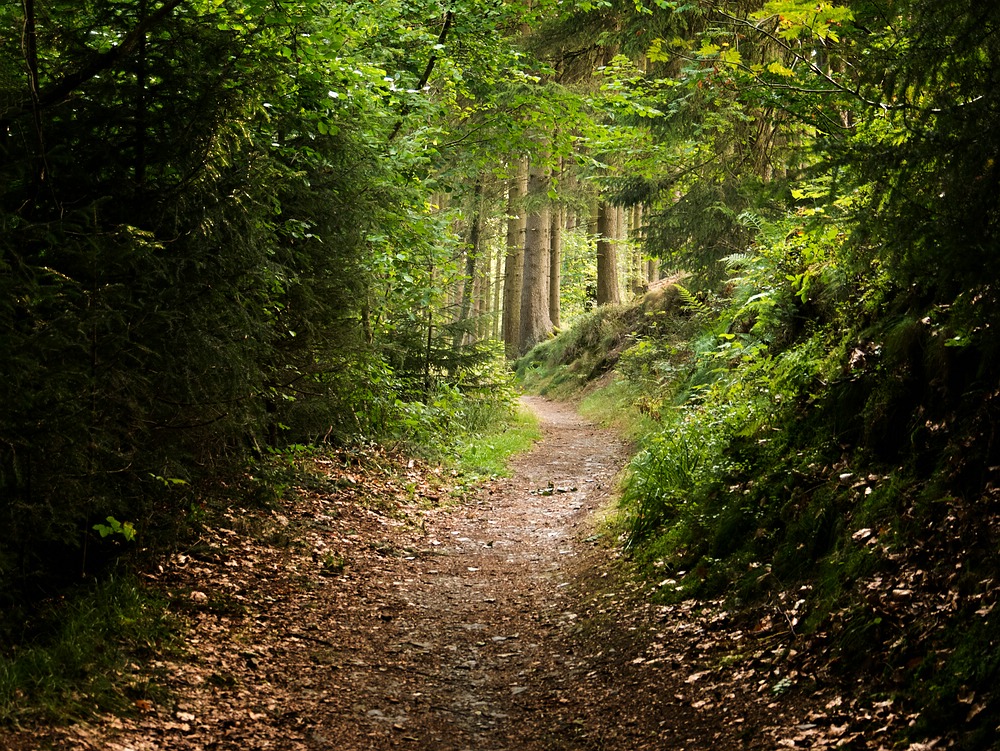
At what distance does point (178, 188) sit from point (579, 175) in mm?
15382

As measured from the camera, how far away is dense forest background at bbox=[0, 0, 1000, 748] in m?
3.78

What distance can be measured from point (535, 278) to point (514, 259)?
1423 mm

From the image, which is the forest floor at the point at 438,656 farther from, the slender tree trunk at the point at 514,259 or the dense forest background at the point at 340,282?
the slender tree trunk at the point at 514,259

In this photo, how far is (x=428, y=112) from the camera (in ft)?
33.5

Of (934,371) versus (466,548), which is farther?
(466,548)

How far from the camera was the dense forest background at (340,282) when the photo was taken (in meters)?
3.78

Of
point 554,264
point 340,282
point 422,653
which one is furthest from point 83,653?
point 554,264

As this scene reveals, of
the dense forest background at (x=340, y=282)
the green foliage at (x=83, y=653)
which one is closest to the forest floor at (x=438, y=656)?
the green foliage at (x=83, y=653)

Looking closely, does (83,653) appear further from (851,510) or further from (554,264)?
(554,264)

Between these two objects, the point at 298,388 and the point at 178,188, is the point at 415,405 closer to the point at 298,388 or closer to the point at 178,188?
the point at 298,388

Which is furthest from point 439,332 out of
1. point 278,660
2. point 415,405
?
point 278,660

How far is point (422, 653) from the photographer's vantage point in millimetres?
5738

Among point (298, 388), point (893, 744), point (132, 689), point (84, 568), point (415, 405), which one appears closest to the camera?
point (893, 744)

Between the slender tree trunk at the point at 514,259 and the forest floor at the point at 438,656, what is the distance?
15.2m
